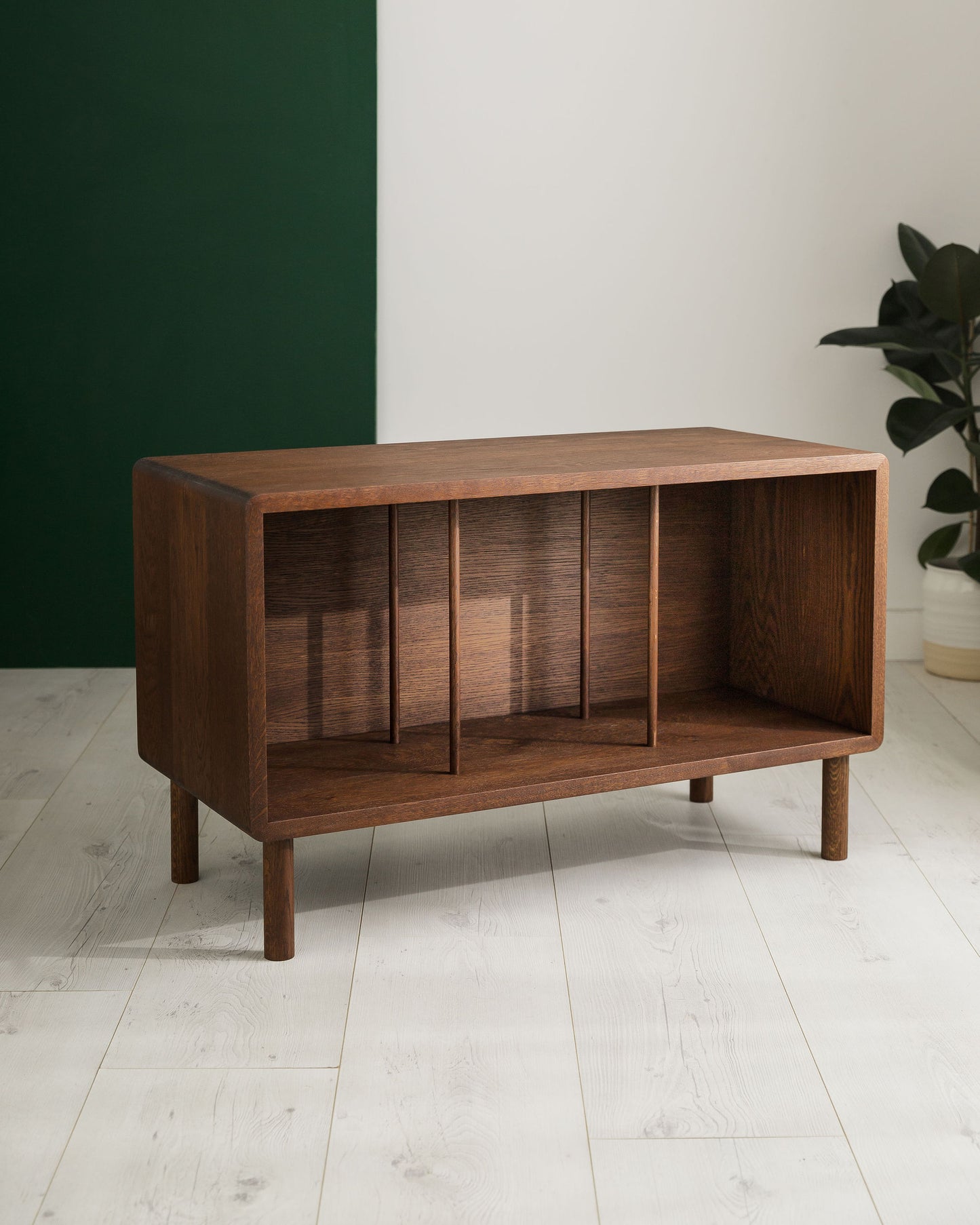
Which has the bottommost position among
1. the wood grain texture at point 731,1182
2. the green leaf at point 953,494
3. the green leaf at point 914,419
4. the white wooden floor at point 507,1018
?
the wood grain texture at point 731,1182

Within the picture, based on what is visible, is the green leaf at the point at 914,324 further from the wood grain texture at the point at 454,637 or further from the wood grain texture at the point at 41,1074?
the wood grain texture at the point at 41,1074

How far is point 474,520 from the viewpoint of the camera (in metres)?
2.33

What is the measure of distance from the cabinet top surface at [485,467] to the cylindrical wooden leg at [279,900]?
492 millimetres

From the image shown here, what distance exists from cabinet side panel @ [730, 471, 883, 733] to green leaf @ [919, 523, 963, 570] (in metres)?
1.45

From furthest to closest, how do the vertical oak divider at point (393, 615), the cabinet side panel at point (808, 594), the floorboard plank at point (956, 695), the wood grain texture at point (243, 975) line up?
the floorboard plank at point (956, 695)
the cabinet side panel at point (808, 594)
the vertical oak divider at point (393, 615)
the wood grain texture at point (243, 975)

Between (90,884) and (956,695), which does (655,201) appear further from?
(90,884)

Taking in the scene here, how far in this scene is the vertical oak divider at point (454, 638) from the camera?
6.64 feet

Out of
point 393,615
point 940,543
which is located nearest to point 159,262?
point 393,615

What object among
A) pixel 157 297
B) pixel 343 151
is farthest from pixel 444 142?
pixel 157 297

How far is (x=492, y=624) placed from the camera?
237 centimetres

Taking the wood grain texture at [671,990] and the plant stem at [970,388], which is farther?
the plant stem at [970,388]

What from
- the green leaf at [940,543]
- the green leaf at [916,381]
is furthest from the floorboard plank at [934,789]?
the green leaf at [916,381]

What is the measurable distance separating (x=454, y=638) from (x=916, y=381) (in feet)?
6.62

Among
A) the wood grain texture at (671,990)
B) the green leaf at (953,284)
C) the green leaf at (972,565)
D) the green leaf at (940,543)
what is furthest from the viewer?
the green leaf at (940,543)
